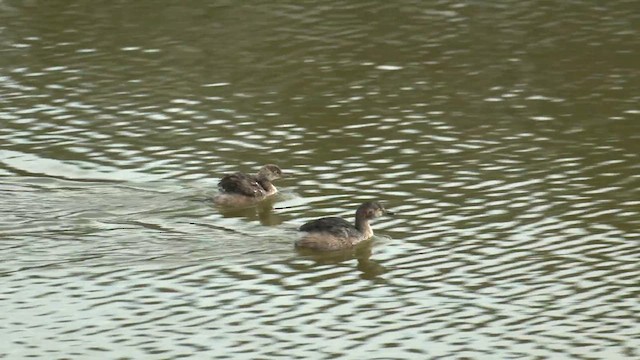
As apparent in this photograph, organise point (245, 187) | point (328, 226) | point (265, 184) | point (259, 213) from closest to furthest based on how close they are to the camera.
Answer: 1. point (328, 226)
2. point (245, 187)
3. point (259, 213)
4. point (265, 184)

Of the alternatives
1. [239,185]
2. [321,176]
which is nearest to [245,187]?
[239,185]

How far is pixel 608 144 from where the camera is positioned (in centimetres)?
2231

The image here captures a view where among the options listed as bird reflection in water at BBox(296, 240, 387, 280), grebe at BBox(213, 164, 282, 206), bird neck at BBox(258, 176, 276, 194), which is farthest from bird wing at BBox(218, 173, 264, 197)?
bird reflection in water at BBox(296, 240, 387, 280)

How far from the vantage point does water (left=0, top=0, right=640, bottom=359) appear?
16.4 meters

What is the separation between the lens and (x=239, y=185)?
20312 mm

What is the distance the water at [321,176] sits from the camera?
53.7 ft

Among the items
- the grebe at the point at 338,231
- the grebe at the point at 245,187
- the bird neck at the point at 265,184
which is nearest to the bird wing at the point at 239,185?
the grebe at the point at 245,187

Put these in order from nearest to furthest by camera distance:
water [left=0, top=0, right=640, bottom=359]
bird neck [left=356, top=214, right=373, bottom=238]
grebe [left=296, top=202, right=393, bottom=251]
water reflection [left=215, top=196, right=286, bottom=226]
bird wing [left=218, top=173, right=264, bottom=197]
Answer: water [left=0, top=0, right=640, bottom=359], grebe [left=296, top=202, right=393, bottom=251], bird neck [left=356, top=214, right=373, bottom=238], water reflection [left=215, top=196, right=286, bottom=226], bird wing [left=218, top=173, right=264, bottom=197]

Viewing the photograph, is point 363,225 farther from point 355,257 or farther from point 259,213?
point 259,213

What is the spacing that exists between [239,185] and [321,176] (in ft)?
4.84

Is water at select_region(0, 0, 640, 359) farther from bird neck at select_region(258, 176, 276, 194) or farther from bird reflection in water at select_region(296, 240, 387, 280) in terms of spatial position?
bird neck at select_region(258, 176, 276, 194)

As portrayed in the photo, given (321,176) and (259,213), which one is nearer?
(259,213)

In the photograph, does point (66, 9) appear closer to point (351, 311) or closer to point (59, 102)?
point (59, 102)

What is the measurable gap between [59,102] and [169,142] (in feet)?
9.57
